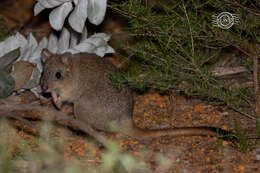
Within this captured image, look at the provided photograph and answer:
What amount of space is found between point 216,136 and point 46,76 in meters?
2.13

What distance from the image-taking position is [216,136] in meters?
3.67

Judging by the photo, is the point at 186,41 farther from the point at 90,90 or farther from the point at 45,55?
the point at 45,55

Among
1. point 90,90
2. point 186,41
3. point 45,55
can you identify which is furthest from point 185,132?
point 45,55

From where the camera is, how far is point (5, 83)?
4477 mm

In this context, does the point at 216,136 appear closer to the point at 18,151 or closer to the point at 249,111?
the point at 249,111

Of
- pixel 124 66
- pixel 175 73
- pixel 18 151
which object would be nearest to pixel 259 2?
pixel 175 73

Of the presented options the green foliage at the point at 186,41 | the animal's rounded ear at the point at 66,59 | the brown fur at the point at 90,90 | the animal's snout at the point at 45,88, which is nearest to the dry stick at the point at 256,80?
the green foliage at the point at 186,41

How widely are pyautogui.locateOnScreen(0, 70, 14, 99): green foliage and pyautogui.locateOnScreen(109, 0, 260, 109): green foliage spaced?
1342mm
